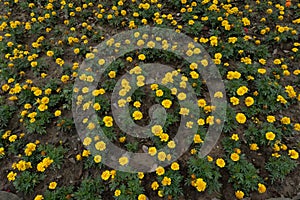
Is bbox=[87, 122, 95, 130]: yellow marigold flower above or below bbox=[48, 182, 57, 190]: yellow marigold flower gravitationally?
above

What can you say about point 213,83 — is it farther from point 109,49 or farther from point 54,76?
point 54,76

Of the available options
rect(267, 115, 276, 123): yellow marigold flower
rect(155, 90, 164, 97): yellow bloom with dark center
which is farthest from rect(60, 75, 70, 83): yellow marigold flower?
rect(267, 115, 276, 123): yellow marigold flower

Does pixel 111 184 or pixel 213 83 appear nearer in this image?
pixel 111 184

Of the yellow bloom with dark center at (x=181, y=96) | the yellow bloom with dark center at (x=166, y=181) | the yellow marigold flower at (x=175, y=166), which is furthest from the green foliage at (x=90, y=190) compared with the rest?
the yellow bloom with dark center at (x=181, y=96)

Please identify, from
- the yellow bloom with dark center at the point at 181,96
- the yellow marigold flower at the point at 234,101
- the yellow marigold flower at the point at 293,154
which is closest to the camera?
the yellow marigold flower at the point at 293,154

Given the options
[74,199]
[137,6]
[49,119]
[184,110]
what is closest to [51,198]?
[74,199]

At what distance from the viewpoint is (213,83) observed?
4336mm

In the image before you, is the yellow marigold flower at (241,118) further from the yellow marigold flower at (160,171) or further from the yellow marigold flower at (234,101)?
the yellow marigold flower at (160,171)

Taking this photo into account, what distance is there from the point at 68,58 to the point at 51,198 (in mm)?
2512

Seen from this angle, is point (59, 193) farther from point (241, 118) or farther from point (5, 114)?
point (241, 118)

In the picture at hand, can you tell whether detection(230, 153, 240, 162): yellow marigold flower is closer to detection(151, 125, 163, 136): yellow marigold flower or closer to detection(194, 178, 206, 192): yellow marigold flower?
detection(194, 178, 206, 192): yellow marigold flower

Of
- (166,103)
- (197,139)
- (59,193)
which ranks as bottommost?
(59,193)

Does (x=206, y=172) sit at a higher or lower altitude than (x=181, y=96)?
lower

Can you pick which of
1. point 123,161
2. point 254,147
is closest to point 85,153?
point 123,161
